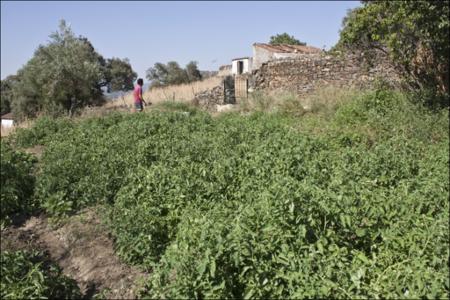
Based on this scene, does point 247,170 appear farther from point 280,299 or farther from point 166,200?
point 280,299

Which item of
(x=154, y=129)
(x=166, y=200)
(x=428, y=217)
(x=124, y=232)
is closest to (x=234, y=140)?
(x=154, y=129)

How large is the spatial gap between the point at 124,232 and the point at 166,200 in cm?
66

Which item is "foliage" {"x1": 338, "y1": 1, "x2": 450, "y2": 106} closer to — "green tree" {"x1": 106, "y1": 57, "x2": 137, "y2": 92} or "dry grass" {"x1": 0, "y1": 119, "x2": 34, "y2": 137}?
"dry grass" {"x1": 0, "y1": 119, "x2": 34, "y2": 137}

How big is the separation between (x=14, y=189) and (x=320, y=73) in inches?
415

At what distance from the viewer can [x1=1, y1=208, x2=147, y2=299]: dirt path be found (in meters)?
3.67

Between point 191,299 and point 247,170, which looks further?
point 247,170

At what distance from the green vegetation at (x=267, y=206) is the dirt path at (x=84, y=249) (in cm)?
A: 19

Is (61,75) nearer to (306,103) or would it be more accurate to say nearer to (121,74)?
(306,103)

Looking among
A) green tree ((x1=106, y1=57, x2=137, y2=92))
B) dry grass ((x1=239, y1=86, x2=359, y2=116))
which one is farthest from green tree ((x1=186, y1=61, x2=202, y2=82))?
dry grass ((x1=239, y1=86, x2=359, y2=116))

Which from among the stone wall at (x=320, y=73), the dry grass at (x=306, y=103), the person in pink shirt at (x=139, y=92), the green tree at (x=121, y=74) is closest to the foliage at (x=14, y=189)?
the person in pink shirt at (x=139, y=92)

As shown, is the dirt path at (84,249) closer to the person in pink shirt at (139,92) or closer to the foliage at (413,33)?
the foliage at (413,33)

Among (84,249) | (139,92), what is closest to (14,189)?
(84,249)

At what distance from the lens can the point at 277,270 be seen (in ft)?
9.61

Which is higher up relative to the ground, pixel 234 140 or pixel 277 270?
pixel 234 140
